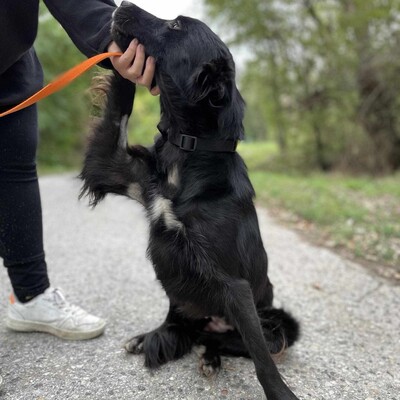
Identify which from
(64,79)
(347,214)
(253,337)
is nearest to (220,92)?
(64,79)

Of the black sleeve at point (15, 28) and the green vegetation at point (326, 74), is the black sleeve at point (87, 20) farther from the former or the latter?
the green vegetation at point (326, 74)

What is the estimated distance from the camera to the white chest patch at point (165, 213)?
1.94m

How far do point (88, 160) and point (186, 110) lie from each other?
1.92ft

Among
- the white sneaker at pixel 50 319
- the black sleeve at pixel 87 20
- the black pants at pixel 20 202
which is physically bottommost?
the white sneaker at pixel 50 319

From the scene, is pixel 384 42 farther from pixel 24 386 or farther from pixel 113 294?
pixel 24 386

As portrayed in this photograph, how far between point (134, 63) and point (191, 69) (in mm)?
271

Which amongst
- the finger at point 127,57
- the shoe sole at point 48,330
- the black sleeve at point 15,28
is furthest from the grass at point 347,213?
the black sleeve at point 15,28

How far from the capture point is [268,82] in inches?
525

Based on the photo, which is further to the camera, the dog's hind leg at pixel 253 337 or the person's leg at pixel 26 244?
the person's leg at pixel 26 244

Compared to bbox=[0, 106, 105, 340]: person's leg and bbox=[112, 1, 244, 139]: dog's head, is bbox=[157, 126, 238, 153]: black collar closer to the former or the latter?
bbox=[112, 1, 244, 139]: dog's head

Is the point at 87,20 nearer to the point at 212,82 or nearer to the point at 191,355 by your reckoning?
the point at 212,82

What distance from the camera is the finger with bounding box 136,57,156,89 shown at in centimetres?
200

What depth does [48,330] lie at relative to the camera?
90.9 inches

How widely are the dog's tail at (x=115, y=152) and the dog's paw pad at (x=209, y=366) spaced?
862 millimetres
